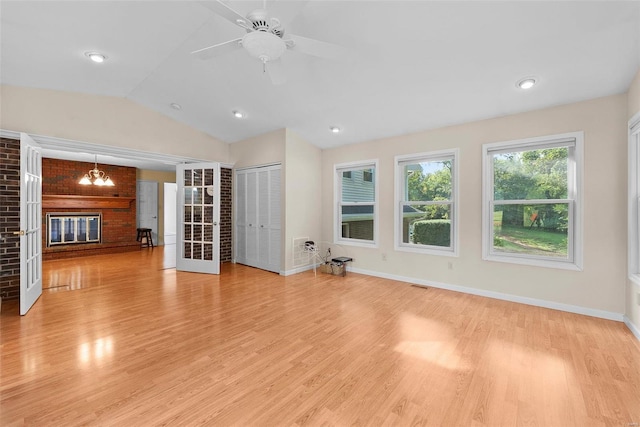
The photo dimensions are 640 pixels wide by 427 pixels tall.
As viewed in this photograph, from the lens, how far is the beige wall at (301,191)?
5.02 m

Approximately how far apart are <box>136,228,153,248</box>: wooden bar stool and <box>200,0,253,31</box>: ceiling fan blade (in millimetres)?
7938

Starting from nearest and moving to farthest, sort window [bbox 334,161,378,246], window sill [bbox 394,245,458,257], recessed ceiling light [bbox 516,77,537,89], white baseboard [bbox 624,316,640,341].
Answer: white baseboard [bbox 624,316,640,341] < recessed ceiling light [bbox 516,77,537,89] < window sill [bbox 394,245,458,257] < window [bbox 334,161,378,246]

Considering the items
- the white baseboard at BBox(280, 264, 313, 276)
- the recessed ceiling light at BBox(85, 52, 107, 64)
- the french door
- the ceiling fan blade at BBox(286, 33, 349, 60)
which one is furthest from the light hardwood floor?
the recessed ceiling light at BBox(85, 52, 107, 64)

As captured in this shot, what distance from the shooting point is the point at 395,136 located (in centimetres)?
472

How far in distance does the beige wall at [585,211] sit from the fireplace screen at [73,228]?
7.62 metres

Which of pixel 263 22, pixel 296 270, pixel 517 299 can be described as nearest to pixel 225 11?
pixel 263 22

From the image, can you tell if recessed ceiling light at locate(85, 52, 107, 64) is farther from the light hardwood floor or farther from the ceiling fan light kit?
the light hardwood floor

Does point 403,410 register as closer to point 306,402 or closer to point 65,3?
point 306,402

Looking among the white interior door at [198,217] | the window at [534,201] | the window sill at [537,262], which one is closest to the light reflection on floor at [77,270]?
the white interior door at [198,217]

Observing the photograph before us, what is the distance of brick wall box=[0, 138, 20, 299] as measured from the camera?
12.0 feet

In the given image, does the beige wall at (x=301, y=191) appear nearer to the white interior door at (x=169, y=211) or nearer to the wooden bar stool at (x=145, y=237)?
the wooden bar stool at (x=145, y=237)

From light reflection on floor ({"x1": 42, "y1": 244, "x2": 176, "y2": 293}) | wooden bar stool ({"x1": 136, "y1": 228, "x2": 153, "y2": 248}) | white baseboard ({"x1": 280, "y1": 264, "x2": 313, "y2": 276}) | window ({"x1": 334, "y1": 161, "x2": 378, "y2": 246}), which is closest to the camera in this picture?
light reflection on floor ({"x1": 42, "y1": 244, "x2": 176, "y2": 293})

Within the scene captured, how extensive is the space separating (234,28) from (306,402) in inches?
134

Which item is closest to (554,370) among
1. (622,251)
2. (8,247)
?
(622,251)
